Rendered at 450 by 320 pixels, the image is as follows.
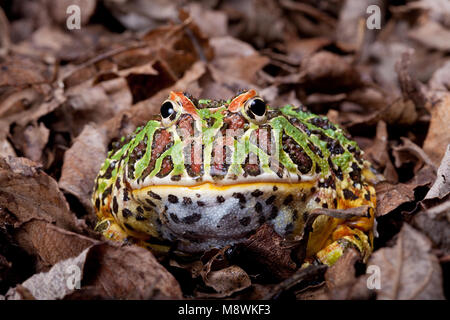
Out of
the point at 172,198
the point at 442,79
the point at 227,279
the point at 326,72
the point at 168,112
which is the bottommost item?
the point at 227,279

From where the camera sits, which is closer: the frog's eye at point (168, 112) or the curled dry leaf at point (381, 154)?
the frog's eye at point (168, 112)

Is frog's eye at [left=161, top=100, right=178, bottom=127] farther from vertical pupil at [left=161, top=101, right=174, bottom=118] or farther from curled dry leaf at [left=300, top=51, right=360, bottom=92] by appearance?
curled dry leaf at [left=300, top=51, right=360, bottom=92]

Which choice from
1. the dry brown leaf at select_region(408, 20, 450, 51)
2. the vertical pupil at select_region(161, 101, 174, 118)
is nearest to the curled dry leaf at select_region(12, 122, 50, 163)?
the vertical pupil at select_region(161, 101, 174, 118)

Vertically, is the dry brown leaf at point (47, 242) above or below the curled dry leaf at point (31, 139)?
below

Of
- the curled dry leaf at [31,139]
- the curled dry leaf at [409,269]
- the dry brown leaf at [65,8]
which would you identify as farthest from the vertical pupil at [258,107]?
the dry brown leaf at [65,8]

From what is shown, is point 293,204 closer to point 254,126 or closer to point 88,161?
point 254,126

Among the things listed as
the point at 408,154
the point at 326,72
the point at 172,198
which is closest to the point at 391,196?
the point at 408,154

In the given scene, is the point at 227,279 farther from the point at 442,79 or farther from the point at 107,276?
the point at 442,79

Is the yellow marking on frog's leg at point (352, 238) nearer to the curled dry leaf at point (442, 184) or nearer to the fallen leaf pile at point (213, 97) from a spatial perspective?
the fallen leaf pile at point (213, 97)
